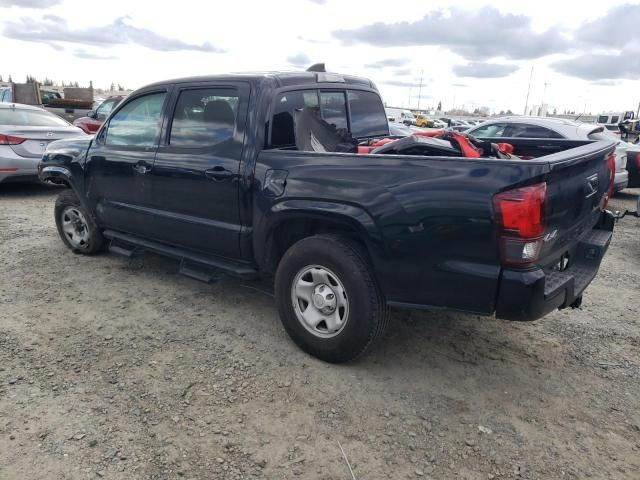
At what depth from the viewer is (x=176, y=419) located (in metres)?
2.79

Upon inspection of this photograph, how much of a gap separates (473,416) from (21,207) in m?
7.49

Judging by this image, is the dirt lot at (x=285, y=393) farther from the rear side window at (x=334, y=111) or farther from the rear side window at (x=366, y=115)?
the rear side window at (x=366, y=115)

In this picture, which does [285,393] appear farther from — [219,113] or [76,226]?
[76,226]

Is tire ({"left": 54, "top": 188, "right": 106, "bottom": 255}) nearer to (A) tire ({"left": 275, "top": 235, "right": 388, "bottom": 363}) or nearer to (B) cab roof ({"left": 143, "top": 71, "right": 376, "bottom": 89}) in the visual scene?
(B) cab roof ({"left": 143, "top": 71, "right": 376, "bottom": 89})

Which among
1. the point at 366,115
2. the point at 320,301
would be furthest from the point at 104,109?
the point at 320,301

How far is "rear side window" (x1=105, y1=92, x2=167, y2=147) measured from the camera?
429 cm

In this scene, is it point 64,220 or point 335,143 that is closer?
point 335,143

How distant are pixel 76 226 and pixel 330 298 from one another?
11.6 ft

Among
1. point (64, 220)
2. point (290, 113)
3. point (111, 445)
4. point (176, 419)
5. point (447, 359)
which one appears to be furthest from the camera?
point (64, 220)

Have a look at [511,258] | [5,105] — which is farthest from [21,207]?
[511,258]

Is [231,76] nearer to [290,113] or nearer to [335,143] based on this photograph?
[290,113]

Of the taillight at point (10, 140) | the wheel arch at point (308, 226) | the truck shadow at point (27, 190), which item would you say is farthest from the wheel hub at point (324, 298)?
the truck shadow at point (27, 190)

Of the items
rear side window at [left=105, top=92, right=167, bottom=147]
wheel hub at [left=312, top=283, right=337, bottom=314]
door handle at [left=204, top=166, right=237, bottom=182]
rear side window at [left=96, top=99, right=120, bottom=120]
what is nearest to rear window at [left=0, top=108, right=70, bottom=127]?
rear side window at [left=96, top=99, right=120, bottom=120]

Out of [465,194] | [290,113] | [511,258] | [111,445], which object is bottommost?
[111,445]
